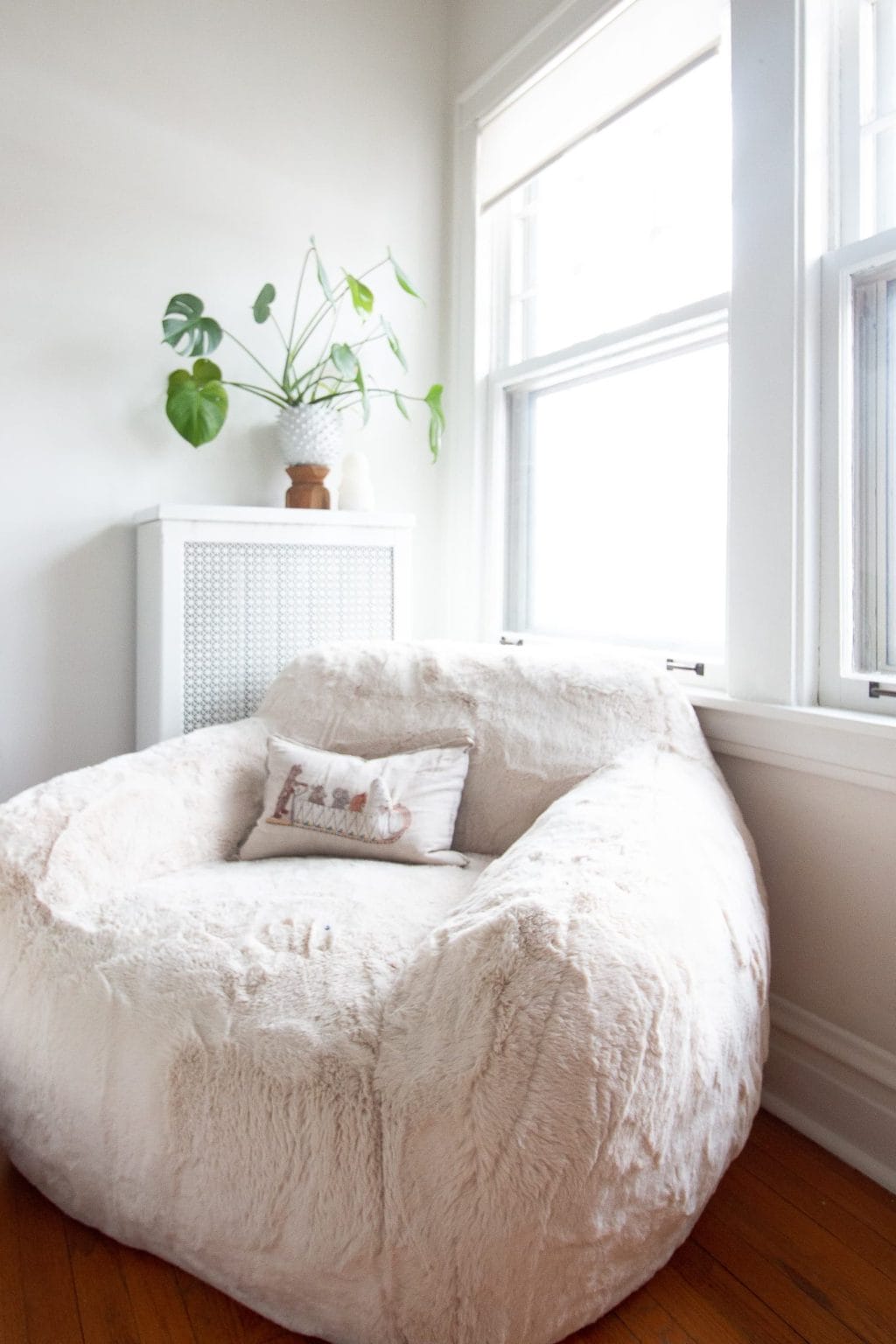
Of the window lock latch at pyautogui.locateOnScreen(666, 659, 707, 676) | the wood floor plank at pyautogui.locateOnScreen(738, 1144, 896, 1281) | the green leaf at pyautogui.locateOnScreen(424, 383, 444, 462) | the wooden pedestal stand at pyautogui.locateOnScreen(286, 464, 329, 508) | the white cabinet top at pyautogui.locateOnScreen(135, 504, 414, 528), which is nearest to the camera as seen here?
the wood floor plank at pyautogui.locateOnScreen(738, 1144, 896, 1281)

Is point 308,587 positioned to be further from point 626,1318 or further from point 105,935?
point 626,1318

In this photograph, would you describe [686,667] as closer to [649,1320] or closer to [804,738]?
[804,738]

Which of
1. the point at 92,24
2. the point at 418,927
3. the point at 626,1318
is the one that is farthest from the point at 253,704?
the point at 92,24

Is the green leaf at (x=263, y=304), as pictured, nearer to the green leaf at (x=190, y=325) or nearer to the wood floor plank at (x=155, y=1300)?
the green leaf at (x=190, y=325)

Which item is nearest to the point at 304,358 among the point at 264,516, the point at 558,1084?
the point at 264,516

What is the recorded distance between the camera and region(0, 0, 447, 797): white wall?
207 cm

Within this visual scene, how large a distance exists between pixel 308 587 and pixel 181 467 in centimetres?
45

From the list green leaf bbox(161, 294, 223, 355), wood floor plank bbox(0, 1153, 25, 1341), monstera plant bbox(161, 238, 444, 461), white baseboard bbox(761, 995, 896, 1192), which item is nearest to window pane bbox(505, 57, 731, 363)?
monstera plant bbox(161, 238, 444, 461)

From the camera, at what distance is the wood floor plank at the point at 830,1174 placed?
4.22 ft

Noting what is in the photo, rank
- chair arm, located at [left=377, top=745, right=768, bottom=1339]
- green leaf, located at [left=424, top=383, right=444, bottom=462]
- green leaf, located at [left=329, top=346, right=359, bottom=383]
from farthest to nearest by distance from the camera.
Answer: green leaf, located at [left=424, top=383, right=444, bottom=462] < green leaf, located at [left=329, top=346, right=359, bottom=383] < chair arm, located at [left=377, top=745, right=768, bottom=1339]

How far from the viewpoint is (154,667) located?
6.79 feet

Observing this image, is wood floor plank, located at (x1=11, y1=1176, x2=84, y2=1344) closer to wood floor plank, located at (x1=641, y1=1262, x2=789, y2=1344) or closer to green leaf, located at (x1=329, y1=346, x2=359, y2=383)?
wood floor plank, located at (x1=641, y1=1262, x2=789, y2=1344)

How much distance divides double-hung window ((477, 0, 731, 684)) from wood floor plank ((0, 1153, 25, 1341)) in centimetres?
151

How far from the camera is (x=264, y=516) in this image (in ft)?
7.01
